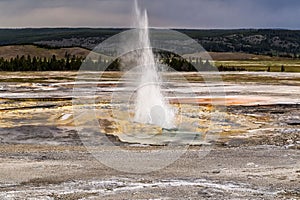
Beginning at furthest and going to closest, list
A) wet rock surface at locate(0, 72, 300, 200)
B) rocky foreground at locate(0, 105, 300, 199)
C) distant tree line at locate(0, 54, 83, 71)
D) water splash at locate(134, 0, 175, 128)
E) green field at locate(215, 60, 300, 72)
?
green field at locate(215, 60, 300, 72) < distant tree line at locate(0, 54, 83, 71) < water splash at locate(134, 0, 175, 128) < wet rock surface at locate(0, 72, 300, 200) < rocky foreground at locate(0, 105, 300, 199)

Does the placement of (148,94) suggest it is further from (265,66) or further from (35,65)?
(265,66)

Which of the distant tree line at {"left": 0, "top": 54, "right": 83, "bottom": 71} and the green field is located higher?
the distant tree line at {"left": 0, "top": 54, "right": 83, "bottom": 71}

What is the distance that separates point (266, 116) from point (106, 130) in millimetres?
9462

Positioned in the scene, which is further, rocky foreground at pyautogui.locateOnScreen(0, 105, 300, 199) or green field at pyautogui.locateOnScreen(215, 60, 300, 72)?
green field at pyautogui.locateOnScreen(215, 60, 300, 72)

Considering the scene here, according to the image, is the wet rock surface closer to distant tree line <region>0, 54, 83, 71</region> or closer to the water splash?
the water splash

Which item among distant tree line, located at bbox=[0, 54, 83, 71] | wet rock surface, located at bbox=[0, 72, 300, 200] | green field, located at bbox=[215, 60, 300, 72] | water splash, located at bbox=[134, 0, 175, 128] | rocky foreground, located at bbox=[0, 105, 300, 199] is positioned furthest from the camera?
green field, located at bbox=[215, 60, 300, 72]

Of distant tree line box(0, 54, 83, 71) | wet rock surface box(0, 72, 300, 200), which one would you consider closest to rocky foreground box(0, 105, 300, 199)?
wet rock surface box(0, 72, 300, 200)

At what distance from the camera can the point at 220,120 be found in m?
27.9

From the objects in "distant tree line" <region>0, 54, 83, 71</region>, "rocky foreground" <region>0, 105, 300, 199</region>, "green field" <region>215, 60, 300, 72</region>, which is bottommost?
"rocky foreground" <region>0, 105, 300, 199</region>

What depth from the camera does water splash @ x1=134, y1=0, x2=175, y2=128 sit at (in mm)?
26125

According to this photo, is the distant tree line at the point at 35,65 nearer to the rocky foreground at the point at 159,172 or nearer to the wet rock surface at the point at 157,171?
the wet rock surface at the point at 157,171

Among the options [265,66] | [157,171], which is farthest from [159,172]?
[265,66]

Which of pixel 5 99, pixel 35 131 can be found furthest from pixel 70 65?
pixel 35 131

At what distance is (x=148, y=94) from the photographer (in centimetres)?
2795
